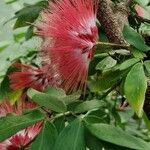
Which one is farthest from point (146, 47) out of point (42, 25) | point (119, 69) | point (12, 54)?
point (12, 54)

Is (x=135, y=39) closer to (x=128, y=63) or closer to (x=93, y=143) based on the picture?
(x=128, y=63)

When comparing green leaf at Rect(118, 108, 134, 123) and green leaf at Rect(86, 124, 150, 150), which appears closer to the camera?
green leaf at Rect(86, 124, 150, 150)

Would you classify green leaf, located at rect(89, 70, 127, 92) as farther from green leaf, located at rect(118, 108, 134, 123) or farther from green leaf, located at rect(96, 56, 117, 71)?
green leaf, located at rect(118, 108, 134, 123)

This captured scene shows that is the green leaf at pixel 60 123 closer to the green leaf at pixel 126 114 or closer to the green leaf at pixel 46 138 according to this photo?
the green leaf at pixel 46 138

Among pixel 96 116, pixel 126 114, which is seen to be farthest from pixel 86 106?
pixel 126 114

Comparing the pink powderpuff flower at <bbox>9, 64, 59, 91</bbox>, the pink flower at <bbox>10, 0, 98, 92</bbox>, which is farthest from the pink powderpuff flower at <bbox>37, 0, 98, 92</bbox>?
the pink powderpuff flower at <bbox>9, 64, 59, 91</bbox>

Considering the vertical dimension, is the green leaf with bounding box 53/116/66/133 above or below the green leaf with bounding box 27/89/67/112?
below

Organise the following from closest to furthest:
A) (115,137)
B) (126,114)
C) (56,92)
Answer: (115,137) < (56,92) < (126,114)
